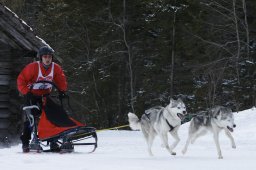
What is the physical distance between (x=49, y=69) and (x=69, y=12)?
54.3 feet

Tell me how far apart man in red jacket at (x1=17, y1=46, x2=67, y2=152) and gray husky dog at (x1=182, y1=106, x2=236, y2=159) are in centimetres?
267

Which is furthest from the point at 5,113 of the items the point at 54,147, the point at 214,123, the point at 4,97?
the point at 214,123

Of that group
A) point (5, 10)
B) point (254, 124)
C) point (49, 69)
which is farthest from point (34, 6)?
point (49, 69)

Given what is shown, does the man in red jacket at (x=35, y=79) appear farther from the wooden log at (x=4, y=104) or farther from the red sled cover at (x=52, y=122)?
the wooden log at (x=4, y=104)

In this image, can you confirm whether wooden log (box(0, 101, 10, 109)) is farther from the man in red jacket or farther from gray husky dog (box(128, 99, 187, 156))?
gray husky dog (box(128, 99, 187, 156))

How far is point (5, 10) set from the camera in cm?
1290

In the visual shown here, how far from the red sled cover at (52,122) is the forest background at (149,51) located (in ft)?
44.1

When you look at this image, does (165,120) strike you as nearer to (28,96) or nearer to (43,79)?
(43,79)

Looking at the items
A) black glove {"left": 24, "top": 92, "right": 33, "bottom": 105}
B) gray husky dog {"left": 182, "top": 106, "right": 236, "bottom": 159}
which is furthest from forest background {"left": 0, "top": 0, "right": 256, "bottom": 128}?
black glove {"left": 24, "top": 92, "right": 33, "bottom": 105}

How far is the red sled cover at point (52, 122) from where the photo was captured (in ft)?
27.2

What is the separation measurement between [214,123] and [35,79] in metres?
3.12

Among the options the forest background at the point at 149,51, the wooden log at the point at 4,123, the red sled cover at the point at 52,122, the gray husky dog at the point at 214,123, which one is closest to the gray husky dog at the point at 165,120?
the gray husky dog at the point at 214,123

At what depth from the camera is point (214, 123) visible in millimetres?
8625

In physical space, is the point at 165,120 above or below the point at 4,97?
below
